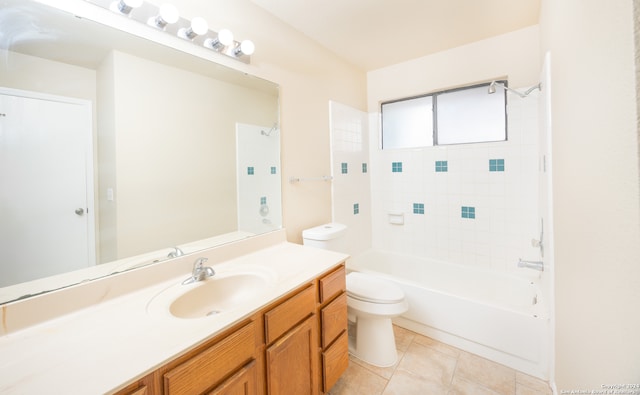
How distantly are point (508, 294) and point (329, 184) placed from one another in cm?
182

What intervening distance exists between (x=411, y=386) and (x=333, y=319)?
71 centimetres

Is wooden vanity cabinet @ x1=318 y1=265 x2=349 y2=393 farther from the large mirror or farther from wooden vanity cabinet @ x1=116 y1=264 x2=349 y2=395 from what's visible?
the large mirror

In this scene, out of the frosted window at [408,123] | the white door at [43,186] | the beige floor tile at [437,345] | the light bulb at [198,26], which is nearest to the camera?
the white door at [43,186]

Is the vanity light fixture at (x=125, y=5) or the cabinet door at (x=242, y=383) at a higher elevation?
the vanity light fixture at (x=125, y=5)

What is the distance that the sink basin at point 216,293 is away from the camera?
992mm

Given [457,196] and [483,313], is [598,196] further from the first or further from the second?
[457,196]

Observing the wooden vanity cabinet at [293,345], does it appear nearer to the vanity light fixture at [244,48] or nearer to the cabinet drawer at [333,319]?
the cabinet drawer at [333,319]

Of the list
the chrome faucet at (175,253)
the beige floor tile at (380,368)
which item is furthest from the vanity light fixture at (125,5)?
the beige floor tile at (380,368)

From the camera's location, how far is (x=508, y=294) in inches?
81.0

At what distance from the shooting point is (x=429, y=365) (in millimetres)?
1620

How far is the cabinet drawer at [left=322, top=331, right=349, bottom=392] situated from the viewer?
1245 millimetres

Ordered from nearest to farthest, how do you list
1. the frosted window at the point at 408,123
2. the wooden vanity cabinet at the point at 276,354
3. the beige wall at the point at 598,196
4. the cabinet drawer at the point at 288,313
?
the beige wall at the point at 598,196 < the wooden vanity cabinet at the point at 276,354 < the cabinet drawer at the point at 288,313 < the frosted window at the point at 408,123

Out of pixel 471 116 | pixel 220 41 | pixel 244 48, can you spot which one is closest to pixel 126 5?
pixel 220 41

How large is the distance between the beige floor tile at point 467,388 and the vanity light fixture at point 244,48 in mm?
2370
